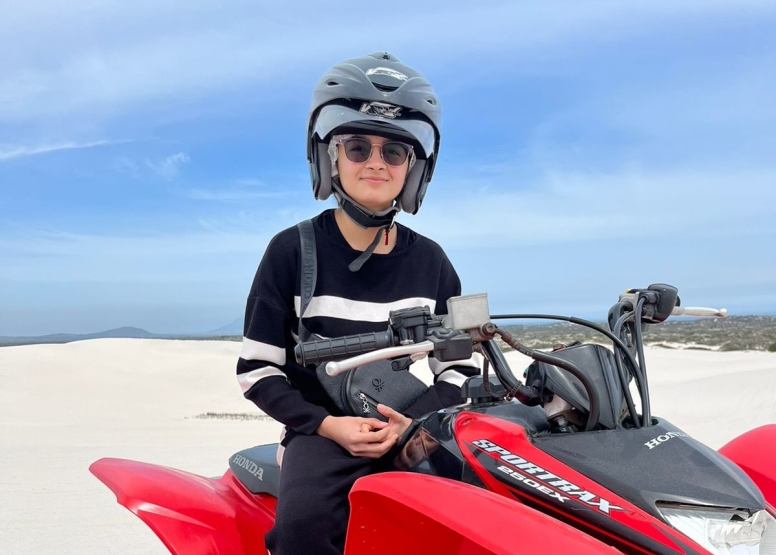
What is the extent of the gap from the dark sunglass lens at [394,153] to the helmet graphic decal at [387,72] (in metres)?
0.27

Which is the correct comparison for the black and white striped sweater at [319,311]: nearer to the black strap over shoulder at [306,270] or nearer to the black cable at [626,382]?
the black strap over shoulder at [306,270]

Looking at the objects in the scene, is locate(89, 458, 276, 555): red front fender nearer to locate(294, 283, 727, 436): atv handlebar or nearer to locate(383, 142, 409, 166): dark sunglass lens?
locate(294, 283, 727, 436): atv handlebar

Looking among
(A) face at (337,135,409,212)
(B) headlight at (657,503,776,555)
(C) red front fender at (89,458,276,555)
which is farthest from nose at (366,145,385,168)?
(B) headlight at (657,503,776,555)

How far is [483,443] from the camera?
69.7 inches

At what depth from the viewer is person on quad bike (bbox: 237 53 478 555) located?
254cm

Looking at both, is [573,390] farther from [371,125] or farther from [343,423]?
[371,125]

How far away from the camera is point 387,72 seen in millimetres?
2801

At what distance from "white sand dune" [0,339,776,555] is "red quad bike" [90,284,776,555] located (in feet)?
10.8

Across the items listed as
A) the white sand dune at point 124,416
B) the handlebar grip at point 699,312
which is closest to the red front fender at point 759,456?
the handlebar grip at point 699,312

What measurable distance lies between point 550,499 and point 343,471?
0.90m

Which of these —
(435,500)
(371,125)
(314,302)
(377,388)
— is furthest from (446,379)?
(435,500)

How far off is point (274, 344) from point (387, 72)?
47.5 inches

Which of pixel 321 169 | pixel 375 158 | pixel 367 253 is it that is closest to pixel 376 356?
pixel 367 253

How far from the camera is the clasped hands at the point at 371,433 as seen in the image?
2.21m
